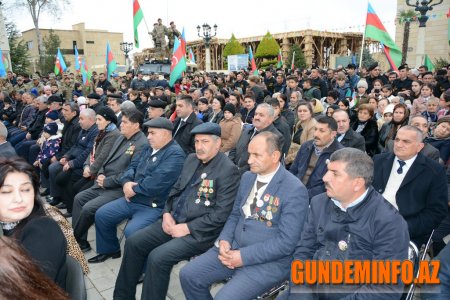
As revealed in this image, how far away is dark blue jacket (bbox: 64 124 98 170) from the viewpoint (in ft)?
18.9

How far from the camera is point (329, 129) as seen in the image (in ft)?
13.7

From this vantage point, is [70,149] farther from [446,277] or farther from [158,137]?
[446,277]

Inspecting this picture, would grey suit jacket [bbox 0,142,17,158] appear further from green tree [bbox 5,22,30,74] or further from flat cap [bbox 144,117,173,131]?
green tree [bbox 5,22,30,74]

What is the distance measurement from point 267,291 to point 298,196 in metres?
0.84

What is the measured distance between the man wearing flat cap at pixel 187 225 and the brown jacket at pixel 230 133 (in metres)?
2.64

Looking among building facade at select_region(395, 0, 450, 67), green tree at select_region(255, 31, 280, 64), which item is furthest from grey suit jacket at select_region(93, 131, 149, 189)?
green tree at select_region(255, 31, 280, 64)

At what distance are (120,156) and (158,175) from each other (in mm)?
1102

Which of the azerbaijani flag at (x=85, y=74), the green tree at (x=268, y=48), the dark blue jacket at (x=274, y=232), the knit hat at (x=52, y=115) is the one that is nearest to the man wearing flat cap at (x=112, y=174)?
the dark blue jacket at (x=274, y=232)

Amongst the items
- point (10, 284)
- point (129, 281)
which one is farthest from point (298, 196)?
point (10, 284)

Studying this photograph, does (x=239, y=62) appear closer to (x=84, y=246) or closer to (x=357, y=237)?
(x=84, y=246)

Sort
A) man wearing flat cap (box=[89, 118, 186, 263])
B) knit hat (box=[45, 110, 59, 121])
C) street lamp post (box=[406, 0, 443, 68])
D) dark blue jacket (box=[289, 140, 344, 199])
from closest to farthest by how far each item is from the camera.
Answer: dark blue jacket (box=[289, 140, 344, 199]) < man wearing flat cap (box=[89, 118, 186, 263]) < knit hat (box=[45, 110, 59, 121]) < street lamp post (box=[406, 0, 443, 68])

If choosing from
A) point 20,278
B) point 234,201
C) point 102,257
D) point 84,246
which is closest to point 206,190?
point 234,201

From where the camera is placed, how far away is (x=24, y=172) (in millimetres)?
2457

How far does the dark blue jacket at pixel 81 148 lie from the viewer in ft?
18.9
